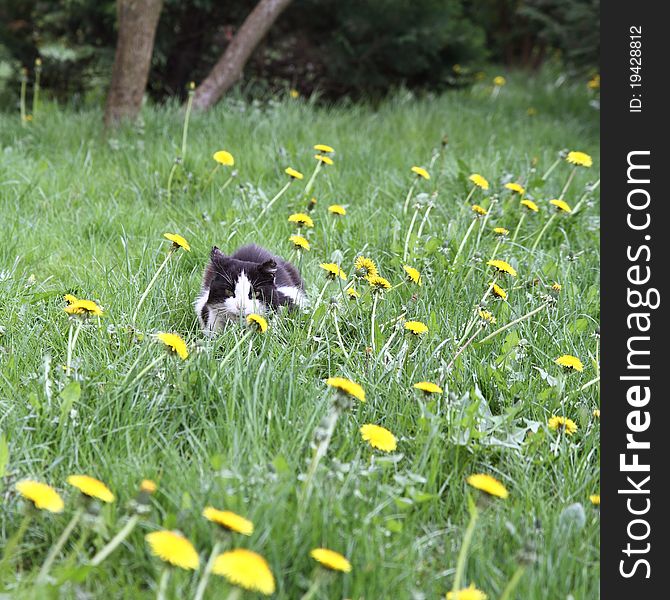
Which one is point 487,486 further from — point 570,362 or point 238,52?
point 238,52

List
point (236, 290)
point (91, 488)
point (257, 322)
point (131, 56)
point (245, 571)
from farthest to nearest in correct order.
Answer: point (131, 56) < point (236, 290) < point (257, 322) < point (91, 488) < point (245, 571)

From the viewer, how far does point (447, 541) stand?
192cm

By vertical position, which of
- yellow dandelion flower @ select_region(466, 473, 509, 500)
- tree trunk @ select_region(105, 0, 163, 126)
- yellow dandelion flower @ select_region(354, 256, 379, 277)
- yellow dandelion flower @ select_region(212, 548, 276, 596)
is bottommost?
yellow dandelion flower @ select_region(212, 548, 276, 596)

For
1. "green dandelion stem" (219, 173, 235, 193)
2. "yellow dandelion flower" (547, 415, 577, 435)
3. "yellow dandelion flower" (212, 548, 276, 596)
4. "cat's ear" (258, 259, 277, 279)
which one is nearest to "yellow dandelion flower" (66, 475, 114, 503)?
"yellow dandelion flower" (212, 548, 276, 596)

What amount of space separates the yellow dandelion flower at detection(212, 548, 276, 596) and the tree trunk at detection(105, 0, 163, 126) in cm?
438

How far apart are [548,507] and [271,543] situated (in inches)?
27.9

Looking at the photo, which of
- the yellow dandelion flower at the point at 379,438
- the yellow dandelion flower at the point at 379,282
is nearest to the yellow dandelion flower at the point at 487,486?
the yellow dandelion flower at the point at 379,438

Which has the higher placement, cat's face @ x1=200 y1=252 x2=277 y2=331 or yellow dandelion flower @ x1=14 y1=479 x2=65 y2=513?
cat's face @ x1=200 y1=252 x2=277 y2=331

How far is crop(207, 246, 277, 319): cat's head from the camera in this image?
3.04 m

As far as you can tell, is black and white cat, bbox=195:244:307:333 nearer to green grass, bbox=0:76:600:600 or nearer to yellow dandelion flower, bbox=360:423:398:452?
green grass, bbox=0:76:600:600

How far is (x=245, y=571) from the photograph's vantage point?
1.39 m

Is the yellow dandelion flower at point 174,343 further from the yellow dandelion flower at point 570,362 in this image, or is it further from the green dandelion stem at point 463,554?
the yellow dandelion flower at point 570,362

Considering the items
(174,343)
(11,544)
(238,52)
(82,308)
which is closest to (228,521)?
(11,544)

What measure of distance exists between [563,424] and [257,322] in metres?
0.91
